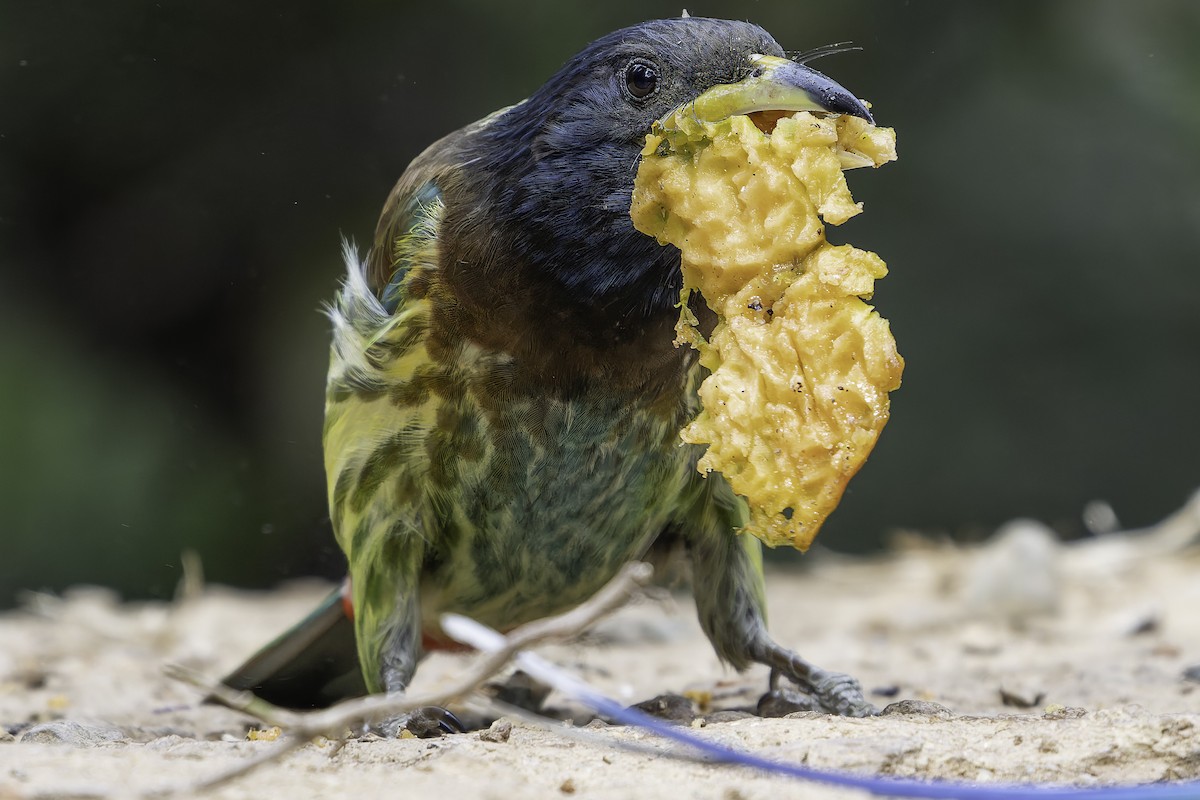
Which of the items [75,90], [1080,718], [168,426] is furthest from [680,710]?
[75,90]

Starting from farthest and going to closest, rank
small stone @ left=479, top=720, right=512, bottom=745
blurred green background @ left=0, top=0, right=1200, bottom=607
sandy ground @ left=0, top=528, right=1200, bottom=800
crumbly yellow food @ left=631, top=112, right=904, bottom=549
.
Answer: blurred green background @ left=0, top=0, right=1200, bottom=607
crumbly yellow food @ left=631, top=112, right=904, bottom=549
small stone @ left=479, top=720, right=512, bottom=745
sandy ground @ left=0, top=528, right=1200, bottom=800

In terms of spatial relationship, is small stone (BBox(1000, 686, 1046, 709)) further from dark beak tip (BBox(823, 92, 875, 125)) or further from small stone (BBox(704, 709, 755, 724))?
dark beak tip (BBox(823, 92, 875, 125))

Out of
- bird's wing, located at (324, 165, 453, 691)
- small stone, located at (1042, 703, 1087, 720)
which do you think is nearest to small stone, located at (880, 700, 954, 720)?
small stone, located at (1042, 703, 1087, 720)

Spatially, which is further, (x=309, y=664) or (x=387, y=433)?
(x=309, y=664)

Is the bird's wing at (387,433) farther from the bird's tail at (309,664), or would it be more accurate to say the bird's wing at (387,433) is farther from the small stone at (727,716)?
the small stone at (727,716)

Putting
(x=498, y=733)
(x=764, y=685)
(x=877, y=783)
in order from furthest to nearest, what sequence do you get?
(x=764, y=685), (x=498, y=733), (x=877, y=783)

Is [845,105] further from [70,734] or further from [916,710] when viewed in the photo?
[70,734]

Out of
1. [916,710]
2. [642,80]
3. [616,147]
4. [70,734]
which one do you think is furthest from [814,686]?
[70,734]
